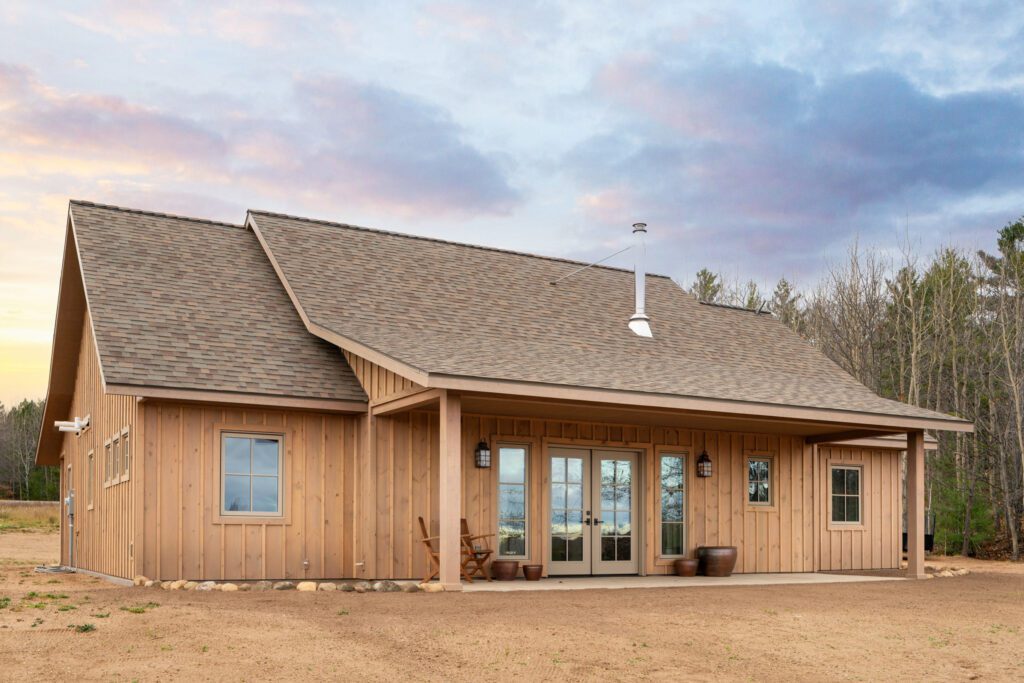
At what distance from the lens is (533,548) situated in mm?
14609

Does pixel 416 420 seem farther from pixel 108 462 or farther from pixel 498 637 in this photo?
pixel 498 637

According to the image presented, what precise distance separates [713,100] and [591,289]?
5378 mm

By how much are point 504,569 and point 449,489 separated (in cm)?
271

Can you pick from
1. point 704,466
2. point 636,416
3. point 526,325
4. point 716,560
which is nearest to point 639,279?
point 526,325

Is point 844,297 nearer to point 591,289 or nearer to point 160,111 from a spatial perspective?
point 591,289

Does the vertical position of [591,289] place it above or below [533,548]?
above

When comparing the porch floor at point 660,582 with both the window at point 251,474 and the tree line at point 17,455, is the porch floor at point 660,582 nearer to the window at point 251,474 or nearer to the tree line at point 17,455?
the window at point 251,474

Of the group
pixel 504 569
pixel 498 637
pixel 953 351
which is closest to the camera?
pixel 498 637

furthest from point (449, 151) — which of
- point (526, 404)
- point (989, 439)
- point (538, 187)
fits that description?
point (989, 439)

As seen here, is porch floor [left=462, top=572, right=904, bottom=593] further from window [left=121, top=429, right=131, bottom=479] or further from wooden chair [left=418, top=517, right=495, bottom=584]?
window [left=121, top=429, right=131, bottom=479]

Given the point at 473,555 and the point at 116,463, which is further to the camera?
the point at 116,463

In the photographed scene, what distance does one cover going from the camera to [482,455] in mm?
14000

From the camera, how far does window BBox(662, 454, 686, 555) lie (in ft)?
52.1

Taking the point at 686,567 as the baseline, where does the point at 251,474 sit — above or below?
above
